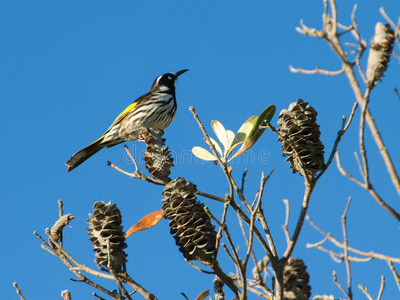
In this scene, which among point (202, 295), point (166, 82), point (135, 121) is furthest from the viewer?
point (166, 82)

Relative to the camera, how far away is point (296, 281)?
3209 millimetres

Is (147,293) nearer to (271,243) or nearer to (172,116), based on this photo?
(271,243)

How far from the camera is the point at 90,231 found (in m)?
3.27

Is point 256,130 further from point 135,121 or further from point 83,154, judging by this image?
point 83,154

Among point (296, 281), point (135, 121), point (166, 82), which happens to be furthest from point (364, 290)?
point (166, 82)

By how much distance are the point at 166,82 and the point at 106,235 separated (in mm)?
7187

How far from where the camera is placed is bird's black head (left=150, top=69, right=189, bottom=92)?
1000 cm

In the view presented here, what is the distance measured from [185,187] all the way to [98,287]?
750 mm

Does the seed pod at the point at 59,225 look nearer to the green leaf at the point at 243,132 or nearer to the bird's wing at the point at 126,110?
the green leaf at the point at 243,132

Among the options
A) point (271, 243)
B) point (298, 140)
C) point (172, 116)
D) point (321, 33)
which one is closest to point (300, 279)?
point (271, 243)

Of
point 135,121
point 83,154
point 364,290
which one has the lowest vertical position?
point 364,290

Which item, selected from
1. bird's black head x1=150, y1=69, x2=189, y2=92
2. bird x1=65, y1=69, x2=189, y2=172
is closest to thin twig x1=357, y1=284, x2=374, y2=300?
bird x1=65, y1=69, x2=189, y2=172

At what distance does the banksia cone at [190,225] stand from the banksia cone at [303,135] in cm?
73

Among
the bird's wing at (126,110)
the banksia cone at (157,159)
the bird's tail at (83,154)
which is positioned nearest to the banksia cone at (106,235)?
the banksia cone at (157,159)
